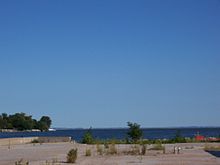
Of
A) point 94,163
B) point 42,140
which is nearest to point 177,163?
point 94,163

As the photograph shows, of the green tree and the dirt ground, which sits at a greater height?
the green tree

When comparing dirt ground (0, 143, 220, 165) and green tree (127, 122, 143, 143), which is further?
green tree (127, 122, 143, 143)

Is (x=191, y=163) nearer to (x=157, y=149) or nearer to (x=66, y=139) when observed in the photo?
(x=157, y=149)

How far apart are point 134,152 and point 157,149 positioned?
5.37 metres

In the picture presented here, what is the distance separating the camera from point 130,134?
60750 mm

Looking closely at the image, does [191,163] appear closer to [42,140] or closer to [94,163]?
[94,163]

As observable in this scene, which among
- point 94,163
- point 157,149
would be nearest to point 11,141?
point 157,149

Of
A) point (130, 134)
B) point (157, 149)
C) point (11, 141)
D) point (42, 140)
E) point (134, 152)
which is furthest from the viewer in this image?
point (42, 140)

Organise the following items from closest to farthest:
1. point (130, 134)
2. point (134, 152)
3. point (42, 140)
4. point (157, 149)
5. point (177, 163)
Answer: point (177, 163), point (134, 152), point (157, 149), point (130, 134), point (42, 140)

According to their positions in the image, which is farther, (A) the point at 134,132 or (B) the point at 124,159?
(A) the point at 134,132

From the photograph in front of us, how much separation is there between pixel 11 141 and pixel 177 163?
131 ft

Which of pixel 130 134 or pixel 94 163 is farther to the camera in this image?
pixel 130 134

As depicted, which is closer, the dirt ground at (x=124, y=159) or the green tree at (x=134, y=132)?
the dirt ground at (x=124, y=159)

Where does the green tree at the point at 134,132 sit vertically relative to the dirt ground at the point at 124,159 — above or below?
above
